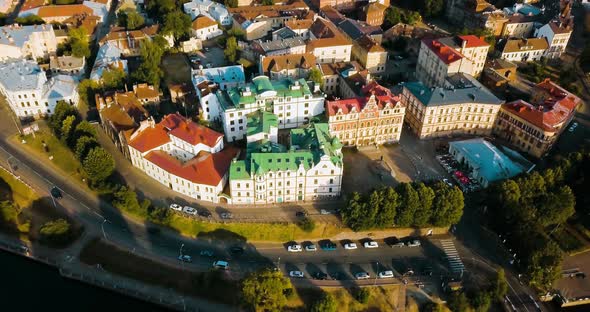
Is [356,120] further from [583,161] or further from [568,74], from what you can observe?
[568,74]

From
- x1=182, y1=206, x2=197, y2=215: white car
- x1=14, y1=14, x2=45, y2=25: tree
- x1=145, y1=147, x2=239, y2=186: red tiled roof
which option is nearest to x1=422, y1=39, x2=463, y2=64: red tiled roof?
x1=145, y1=147, x2=239, y2=186: red tiled roof

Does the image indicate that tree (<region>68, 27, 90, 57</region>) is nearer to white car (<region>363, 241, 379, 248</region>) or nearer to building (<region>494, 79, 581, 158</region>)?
white car (<region>363, 241, 379, 248</region>)

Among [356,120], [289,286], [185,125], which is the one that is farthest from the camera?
[356,120]

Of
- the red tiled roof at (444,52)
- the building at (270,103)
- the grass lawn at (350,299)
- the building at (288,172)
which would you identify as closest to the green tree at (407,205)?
the building at (288,172)

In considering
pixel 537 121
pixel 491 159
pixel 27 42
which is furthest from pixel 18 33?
pixel 537 121

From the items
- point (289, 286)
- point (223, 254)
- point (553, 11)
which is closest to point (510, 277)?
point (289, 286)
